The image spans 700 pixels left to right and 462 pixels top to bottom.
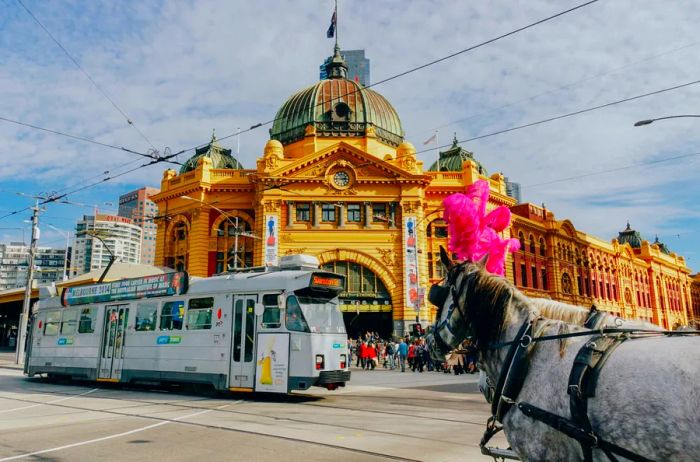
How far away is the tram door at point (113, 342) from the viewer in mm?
17719

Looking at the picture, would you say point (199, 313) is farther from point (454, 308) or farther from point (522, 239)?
point (522, 239)

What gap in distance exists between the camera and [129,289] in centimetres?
1778

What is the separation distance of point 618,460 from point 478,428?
7.20 metres

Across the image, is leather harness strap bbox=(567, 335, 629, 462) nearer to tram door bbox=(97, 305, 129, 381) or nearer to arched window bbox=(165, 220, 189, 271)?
tram door bbox=(97, 305, 129, 381)

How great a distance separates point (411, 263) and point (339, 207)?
6939mm

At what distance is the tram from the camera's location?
1403 cm

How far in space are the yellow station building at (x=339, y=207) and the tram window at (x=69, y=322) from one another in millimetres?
14497

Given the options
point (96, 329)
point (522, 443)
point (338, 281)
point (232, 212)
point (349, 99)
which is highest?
point (349, 99)

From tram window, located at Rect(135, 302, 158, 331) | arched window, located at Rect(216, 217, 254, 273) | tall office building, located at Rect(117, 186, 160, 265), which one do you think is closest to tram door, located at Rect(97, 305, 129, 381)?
tram window, located at Rect(135, 302, 158, 331)

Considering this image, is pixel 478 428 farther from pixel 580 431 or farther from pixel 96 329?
pixel 96 329

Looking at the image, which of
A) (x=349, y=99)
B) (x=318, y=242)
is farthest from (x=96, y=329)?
(x=349, y=99)

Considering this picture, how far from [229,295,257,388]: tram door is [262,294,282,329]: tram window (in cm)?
40

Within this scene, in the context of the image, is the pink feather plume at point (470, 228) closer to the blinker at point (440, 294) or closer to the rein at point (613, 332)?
the blinker at point (440, 294)

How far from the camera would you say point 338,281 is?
1535cm
